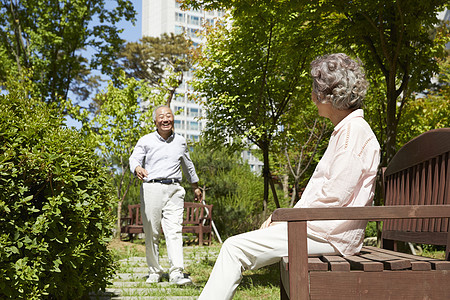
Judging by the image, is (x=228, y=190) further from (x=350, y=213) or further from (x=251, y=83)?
(x=350, y=213)

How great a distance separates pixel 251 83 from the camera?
13648 mm

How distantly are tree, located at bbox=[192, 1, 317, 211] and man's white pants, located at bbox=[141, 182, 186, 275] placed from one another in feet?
19.1

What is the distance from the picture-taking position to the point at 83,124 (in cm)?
1452

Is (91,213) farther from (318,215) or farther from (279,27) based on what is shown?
(279,27)

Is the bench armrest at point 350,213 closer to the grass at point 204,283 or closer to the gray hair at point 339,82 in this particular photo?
the gray hair at point 339,82

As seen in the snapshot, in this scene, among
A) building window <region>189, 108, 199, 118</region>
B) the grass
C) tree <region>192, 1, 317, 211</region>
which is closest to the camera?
the grass

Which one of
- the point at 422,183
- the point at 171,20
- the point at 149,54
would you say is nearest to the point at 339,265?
the point at 422,183

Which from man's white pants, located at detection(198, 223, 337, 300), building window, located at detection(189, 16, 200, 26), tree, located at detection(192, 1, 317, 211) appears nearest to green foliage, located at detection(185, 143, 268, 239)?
tree, located at detection(192, 1, 317, 211)

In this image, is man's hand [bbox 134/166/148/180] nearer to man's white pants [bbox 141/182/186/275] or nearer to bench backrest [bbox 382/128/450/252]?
man's white pants [bbox 141/182/186/275]

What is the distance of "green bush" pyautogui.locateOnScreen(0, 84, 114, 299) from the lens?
367cm

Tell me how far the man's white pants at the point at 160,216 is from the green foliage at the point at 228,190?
8363 mm

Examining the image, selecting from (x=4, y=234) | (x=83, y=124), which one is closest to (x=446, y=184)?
(x=4, y=234)

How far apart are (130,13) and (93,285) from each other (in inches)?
619

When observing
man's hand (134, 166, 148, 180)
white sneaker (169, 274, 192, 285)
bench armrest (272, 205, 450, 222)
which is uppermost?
man's hand (134, 166, 148, 180)
